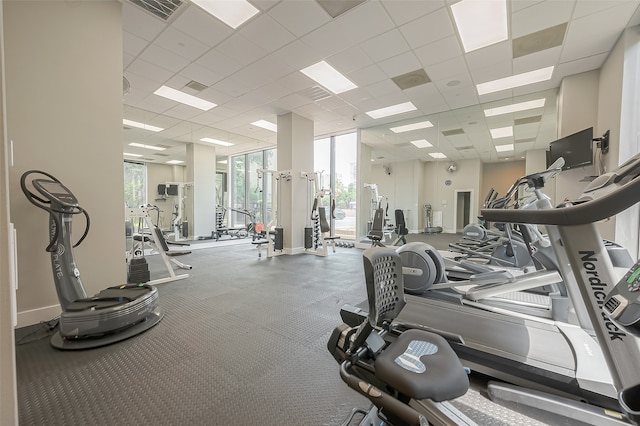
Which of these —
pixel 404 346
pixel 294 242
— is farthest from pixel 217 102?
pixel 404 346

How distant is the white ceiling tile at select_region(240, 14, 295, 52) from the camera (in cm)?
327

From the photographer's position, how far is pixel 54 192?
234cm

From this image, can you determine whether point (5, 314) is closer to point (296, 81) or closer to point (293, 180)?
point (296, 81)

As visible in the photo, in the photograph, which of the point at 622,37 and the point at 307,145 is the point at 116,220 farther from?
the point at 622,37

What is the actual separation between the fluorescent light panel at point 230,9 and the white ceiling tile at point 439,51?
237 centimetres

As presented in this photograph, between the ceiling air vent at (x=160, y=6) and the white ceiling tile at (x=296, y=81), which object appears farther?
the white ceiling tile at (x=296, y=81)

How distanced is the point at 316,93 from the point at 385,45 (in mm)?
1907

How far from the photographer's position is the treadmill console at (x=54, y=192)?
2.26 metres

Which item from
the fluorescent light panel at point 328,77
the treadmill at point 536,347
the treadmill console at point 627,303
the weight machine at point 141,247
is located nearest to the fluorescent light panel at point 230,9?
the fluorescent light panel at point 328,77

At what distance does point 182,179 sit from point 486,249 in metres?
8.32

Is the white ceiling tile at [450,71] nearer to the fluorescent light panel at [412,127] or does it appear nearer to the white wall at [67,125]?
the fluorescent light panel at [412,127]

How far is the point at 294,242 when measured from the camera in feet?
22.0

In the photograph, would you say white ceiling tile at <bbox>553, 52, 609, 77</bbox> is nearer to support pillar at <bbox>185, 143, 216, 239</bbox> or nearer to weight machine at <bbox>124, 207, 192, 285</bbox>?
weight machine at <bbox>124, 207, 192, 285</bbox>

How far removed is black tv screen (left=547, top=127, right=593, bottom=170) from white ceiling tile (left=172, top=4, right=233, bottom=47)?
5.33 m
